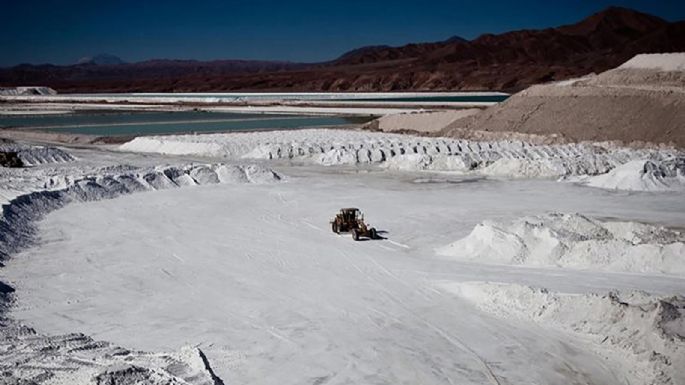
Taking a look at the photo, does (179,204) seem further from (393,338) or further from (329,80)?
(329,80)

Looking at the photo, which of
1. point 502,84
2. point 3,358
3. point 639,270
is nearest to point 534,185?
point 639,270

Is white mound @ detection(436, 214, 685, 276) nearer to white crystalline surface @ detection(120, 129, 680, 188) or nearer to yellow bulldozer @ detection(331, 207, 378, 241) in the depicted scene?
yellow bulldozer @ detection(331, 207, 378, 241)

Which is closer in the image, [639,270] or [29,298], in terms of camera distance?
[29,298]

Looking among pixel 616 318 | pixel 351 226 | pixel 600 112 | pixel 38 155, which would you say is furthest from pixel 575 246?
pixel 38 155

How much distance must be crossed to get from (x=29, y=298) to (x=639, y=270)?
395 inches

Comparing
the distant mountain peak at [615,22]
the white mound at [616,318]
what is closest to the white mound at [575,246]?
the white mound at [616,318]

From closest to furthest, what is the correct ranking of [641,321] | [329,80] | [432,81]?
[641,321] → [432,81] → [329,80]

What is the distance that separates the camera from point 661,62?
33.6m

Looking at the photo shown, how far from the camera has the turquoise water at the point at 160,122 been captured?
40750 millimetres

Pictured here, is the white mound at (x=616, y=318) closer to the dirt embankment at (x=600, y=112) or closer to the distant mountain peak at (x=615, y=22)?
the dirt embankment at (x=600, y=112)

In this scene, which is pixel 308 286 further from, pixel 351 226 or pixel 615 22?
pixel 615 22

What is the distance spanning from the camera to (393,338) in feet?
29.2

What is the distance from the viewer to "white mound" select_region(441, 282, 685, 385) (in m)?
7.73

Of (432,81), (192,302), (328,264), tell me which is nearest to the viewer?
(192,302)
